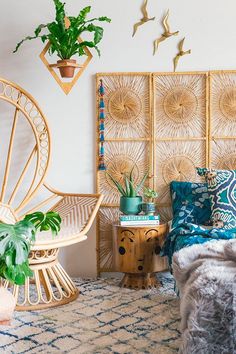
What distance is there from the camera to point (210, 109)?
405 cm

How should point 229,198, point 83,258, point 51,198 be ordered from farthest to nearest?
point 83,258 < point 51,198 < point 229,198

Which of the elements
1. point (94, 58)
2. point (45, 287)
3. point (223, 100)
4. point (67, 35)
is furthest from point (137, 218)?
point (67, 35)

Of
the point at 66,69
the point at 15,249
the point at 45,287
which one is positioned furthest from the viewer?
the point at 66,69

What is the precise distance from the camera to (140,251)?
3.73 metres

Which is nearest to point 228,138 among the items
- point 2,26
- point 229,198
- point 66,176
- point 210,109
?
point 210,109

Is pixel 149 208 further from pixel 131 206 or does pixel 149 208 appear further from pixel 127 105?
pixel 127 105

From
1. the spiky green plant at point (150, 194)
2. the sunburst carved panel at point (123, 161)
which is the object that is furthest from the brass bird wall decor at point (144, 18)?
the spiky green plant at point (150, 194)

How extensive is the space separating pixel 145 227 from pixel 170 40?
1399 mm

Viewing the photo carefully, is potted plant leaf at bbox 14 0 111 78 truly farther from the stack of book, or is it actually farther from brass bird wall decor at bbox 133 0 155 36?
the stack of book

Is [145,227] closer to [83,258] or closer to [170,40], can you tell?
[83,258]

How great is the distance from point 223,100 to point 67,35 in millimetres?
1225

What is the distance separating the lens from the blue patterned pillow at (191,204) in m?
3.78

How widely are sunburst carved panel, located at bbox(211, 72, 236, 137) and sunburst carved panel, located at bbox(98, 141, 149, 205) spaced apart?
1.85 ft

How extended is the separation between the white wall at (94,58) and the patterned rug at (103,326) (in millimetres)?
777
